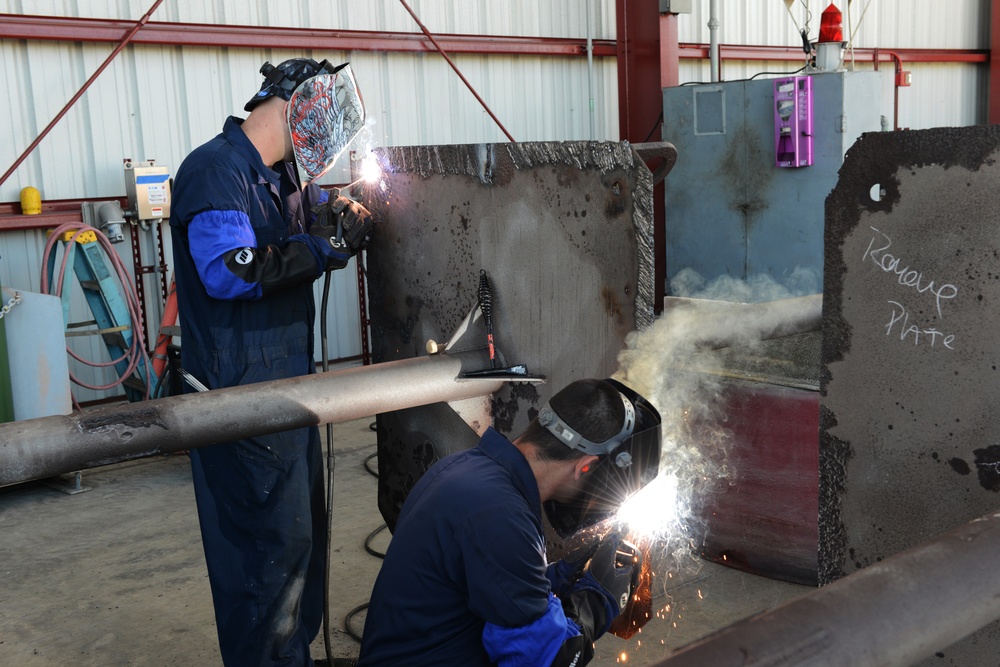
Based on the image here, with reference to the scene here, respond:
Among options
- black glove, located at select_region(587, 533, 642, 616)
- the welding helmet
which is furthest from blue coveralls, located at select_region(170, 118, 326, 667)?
black glove, located at select_region(587, 533, 642, 616)

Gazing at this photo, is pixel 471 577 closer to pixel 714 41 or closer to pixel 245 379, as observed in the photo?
pixel 245 379

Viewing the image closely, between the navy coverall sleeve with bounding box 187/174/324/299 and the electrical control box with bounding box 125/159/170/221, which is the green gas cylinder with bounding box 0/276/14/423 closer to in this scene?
the electrical control box with bounding box 125/159/170/221

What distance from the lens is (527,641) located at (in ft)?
4.98

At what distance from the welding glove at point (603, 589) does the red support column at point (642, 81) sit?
5338 mm

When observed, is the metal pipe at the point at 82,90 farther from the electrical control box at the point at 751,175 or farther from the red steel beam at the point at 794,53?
the red steel beam at the point at 794,53

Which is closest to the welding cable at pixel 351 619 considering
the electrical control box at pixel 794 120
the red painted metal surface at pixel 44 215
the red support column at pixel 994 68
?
the red painted metal surface at pixel 44 215

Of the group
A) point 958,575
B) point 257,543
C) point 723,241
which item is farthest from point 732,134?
point 958,575

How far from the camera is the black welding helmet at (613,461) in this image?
162 centimetres

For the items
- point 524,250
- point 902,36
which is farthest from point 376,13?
point 902,36

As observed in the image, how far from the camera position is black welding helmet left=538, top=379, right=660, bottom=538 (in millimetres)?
1623

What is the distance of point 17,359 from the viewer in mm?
4508

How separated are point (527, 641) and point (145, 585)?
2.48 metres

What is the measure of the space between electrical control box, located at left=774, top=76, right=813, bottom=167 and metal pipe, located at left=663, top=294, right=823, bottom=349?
4146mm

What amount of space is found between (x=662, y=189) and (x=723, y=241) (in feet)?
2.42
